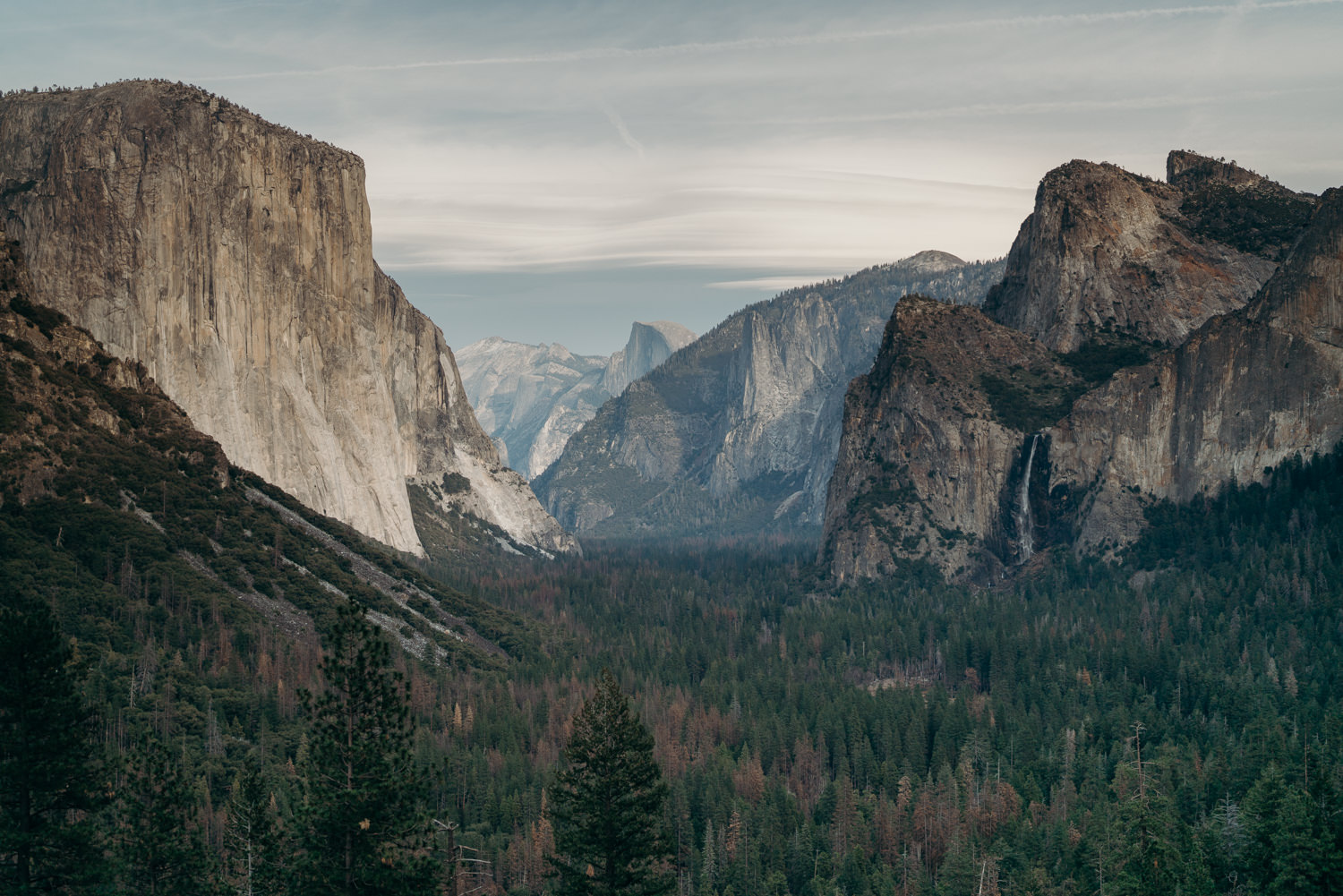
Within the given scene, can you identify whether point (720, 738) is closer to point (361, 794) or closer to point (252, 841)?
point (252, 841)

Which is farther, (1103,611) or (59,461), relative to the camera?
(1103,611)

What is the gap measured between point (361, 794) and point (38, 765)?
1247 cm

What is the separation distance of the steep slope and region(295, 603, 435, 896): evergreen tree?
91.7 m

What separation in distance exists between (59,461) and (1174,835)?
124 metres

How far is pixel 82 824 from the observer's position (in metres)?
47.9

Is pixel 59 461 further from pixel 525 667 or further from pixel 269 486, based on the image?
pixel 525 667

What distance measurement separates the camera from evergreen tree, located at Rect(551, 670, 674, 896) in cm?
5628

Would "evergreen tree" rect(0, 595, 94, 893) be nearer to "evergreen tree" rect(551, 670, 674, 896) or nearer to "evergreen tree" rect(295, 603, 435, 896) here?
"evergreen tree" rect(295, 603, 435, 896)

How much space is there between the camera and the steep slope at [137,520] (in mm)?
139375

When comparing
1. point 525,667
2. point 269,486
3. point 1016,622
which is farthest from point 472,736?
point 1016,622

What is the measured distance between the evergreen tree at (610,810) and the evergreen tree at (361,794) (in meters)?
10.9

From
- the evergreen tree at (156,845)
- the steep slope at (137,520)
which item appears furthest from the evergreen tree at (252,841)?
the steep slope at (137,520)

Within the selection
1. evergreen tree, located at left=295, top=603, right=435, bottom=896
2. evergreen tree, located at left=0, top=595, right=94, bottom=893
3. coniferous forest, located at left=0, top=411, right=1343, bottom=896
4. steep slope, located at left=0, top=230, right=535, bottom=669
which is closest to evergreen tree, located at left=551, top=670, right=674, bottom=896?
coniferous forest, located at left=0, top=411, right=1343, bottom=896

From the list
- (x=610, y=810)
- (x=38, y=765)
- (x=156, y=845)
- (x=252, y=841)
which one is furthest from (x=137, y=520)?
(x=610, y=810)
